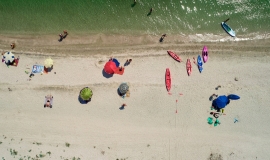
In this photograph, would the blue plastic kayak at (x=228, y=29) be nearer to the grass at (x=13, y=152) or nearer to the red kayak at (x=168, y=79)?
the red kayak at (x=168, y=79)

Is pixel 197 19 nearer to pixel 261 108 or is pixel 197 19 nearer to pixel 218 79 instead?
→ pixel 218 79

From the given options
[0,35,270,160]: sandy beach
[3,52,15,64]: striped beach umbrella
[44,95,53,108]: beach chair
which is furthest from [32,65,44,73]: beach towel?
[44,95,53,108]: beach chair

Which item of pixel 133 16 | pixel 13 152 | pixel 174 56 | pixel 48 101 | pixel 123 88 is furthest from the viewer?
pixel 133 16

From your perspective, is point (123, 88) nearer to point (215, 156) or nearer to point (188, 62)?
point (188, 62)

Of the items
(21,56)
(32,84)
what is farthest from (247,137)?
(21,56)

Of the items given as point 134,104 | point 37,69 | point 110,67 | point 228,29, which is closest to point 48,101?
point 37,69

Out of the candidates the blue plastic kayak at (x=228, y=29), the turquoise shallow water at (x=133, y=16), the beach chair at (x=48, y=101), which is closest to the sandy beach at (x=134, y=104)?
the beach chair at (x=48, y=101)
